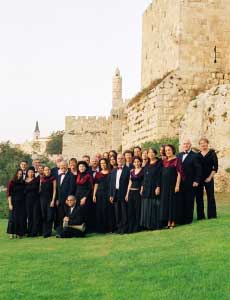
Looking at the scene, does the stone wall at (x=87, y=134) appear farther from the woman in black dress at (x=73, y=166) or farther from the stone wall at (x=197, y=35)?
the woman in black dress at (x=73, y=166)

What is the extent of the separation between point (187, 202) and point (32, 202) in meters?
3.34

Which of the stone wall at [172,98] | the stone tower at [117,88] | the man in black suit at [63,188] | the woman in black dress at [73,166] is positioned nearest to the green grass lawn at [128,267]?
the man in black suit at [63,188]

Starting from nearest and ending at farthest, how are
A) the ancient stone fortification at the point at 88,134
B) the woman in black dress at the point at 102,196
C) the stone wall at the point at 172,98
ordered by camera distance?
the woman in black dress at the point at 102,196 < the stone wall at the point at 172,98 < the ancient stone fortification at the point at 88,134

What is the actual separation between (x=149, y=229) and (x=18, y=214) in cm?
298

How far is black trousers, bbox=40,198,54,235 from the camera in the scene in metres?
12.3

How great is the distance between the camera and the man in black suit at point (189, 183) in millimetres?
10992

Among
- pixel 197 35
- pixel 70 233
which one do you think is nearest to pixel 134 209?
pixel 70 233

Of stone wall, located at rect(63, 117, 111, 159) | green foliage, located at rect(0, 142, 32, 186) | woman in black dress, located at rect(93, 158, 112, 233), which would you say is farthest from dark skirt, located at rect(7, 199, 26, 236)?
green foliage, located at rect(0, 142, 32, 186)

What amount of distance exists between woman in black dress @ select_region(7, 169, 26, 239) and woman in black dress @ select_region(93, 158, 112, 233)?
1540mm

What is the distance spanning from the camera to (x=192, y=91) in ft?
71.8

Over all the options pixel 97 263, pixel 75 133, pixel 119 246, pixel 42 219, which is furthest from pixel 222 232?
pixel 75 133

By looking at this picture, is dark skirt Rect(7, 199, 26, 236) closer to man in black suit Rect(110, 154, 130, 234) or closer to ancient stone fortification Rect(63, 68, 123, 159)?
man in black suit Rect(110, 154, 130, 234)

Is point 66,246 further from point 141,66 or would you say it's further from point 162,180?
point 141,66

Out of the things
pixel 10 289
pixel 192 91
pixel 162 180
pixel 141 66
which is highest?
pixel 141 66
